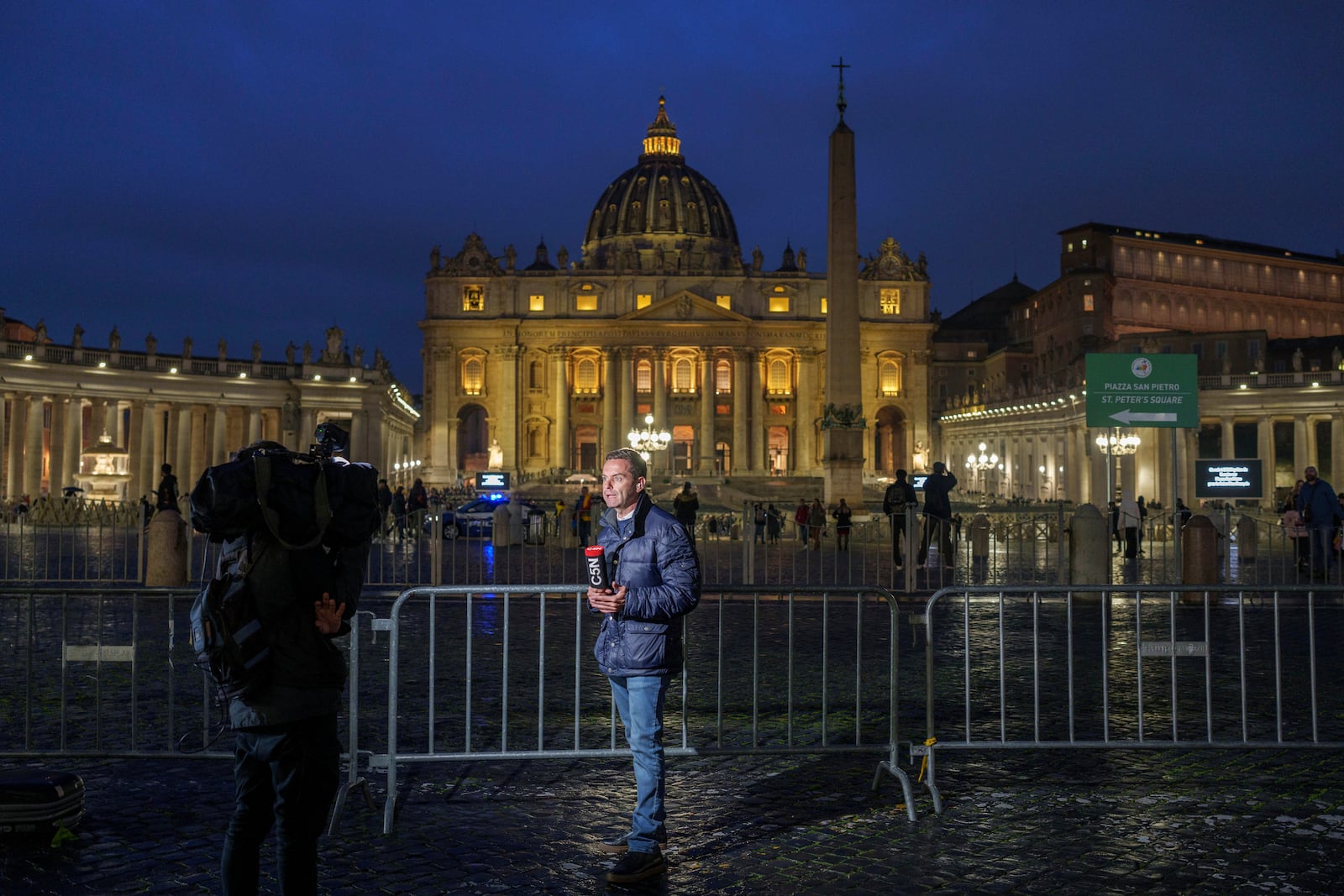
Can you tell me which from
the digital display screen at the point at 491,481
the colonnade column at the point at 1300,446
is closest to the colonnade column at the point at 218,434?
the digital display screen at the point at 491,481

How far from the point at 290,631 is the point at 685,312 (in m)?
89.2

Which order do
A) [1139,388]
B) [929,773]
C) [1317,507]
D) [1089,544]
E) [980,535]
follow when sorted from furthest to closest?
[980,535] < [1139,388] < [1317,507] < [1089,544] < [929,773]

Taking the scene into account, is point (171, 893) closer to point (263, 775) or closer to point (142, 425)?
point (263, 775)

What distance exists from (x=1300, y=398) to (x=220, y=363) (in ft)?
159

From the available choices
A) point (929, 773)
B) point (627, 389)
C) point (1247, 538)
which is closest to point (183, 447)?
point (627, 389)

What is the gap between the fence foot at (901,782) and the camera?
20.0 ft

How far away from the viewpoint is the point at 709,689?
9.62 metres

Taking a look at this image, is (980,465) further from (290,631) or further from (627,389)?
(290,631)

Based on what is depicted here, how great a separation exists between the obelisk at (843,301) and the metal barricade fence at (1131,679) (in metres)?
15.6

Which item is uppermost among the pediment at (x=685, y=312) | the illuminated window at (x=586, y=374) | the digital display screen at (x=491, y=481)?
the pediment at (x=685, y=312)

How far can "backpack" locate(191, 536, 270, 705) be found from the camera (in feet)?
13.4

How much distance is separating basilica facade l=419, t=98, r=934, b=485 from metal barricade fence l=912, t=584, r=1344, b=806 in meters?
79.0

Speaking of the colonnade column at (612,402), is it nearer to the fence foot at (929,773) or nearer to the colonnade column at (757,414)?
the colonnade column at (757,414)

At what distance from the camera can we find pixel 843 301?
99.7 feet
